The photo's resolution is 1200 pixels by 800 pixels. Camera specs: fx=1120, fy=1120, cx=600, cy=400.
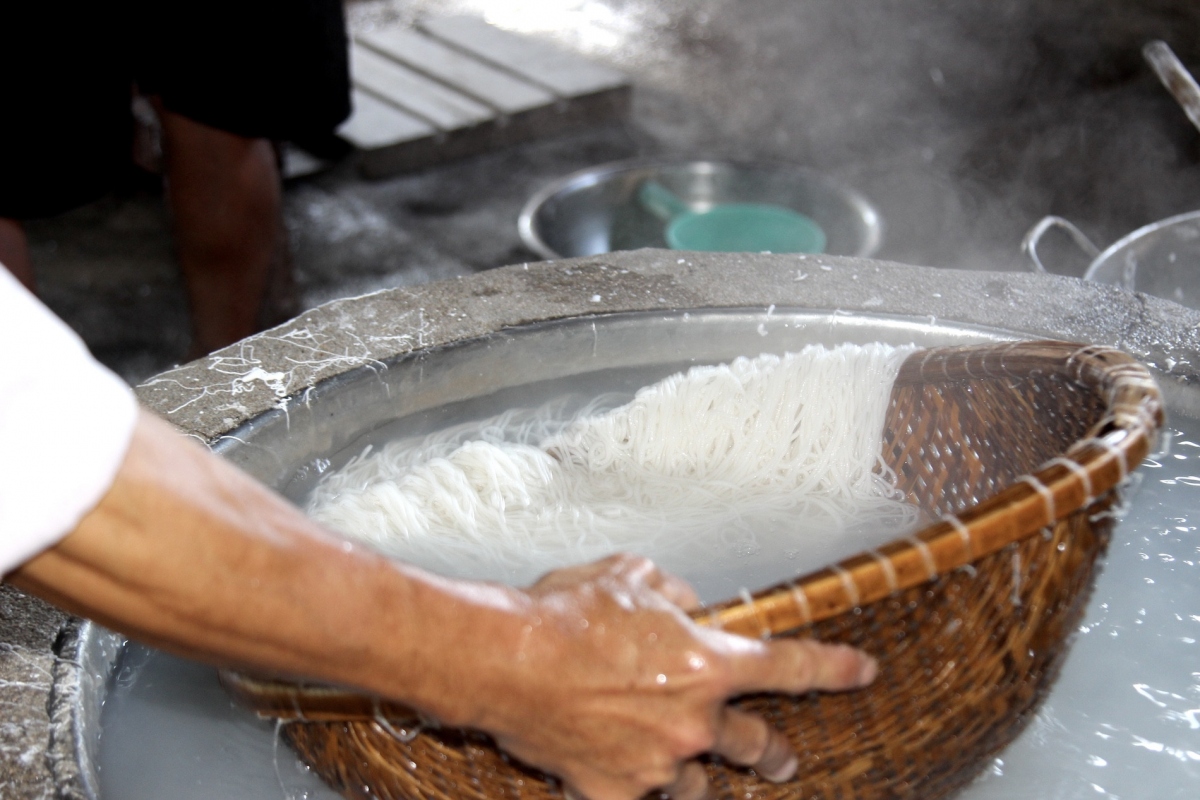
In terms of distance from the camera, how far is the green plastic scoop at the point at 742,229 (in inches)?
130

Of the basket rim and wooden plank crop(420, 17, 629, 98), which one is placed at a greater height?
the basket rim

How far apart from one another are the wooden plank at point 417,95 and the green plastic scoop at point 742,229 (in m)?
1.38

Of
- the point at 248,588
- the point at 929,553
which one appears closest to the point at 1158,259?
the point at 929,553

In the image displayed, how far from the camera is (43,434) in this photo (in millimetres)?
791

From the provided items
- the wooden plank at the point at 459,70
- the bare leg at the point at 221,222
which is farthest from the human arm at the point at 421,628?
the wooden plank at the point at 459,70

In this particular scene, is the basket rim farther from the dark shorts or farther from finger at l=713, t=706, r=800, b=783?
the dark shorts

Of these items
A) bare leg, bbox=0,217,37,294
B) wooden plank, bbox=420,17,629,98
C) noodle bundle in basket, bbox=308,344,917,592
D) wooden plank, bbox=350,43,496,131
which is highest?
noodle bundle in basket, bbox=308,344,917,592

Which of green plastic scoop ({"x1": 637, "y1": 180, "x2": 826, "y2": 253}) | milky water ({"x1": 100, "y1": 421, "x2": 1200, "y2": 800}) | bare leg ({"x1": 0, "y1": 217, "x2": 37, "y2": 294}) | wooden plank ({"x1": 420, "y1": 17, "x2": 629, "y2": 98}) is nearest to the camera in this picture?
milky water ({"x1": 100, "y1": 421, "x2": 1200, "y2": 800})

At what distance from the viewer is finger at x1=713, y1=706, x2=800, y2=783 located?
99 centimetres

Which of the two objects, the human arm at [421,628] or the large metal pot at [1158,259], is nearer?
the human arm at [421,628]

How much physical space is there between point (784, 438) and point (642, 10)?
16.4ft

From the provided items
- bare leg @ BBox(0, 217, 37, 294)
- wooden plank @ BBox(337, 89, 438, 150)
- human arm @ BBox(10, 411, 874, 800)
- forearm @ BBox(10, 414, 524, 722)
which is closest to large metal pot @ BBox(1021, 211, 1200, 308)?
human arm @ BBox(10, 411, 874, 800)

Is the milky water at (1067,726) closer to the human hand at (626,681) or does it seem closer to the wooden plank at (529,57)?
the human hand at (626,681)

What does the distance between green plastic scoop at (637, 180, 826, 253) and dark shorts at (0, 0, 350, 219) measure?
1.06m
